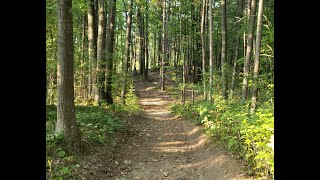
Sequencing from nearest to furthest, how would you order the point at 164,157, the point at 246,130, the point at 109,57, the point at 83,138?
the point at 246,130
the point at 83,138
the point at 164,157
the point at 109,57

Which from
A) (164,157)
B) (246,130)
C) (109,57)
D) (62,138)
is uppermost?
(109,57)

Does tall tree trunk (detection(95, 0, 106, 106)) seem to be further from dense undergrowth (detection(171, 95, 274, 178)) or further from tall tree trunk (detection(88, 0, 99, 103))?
dense undergrowth (detection(171, 95, 274, 178))

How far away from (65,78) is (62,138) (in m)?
1.53

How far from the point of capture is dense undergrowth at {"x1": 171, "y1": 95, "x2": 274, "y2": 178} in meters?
5.46

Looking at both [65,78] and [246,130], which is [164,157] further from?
[65,78]

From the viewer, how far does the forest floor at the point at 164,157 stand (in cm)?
723

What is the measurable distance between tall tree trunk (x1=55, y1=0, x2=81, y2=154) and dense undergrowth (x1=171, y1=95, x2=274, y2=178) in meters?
4.30

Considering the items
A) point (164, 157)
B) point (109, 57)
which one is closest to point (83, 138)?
point (164, 157)

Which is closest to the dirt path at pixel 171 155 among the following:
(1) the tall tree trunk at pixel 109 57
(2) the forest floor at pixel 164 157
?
(2) the forest floor at pixel 164 157

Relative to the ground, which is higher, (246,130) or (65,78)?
(65,78)

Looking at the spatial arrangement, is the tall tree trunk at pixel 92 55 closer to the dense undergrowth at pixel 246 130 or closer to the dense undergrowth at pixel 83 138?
the dense undergrowth at pixel 83 138

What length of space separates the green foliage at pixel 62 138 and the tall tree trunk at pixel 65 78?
255 millimetres

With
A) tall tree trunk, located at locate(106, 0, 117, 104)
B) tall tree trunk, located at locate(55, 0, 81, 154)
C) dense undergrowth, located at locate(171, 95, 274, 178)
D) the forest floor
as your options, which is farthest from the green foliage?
dense undergrowth, located at locate(171, 95, 274, 178)

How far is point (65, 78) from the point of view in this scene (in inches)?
276
